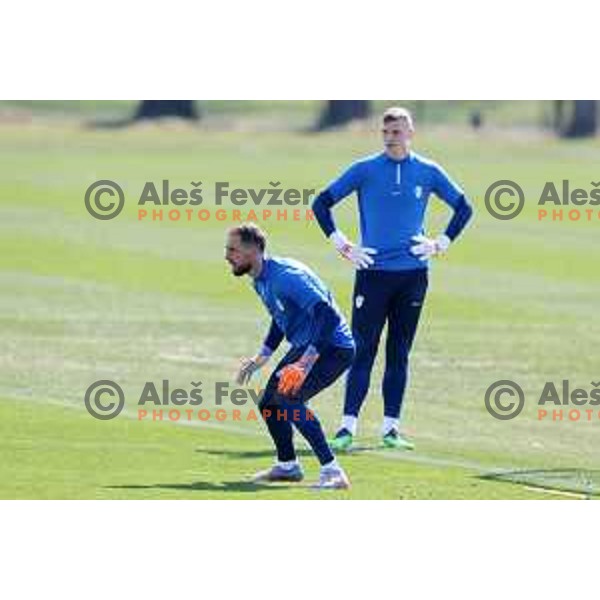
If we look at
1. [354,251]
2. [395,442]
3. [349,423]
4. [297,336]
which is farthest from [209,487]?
[354,251]

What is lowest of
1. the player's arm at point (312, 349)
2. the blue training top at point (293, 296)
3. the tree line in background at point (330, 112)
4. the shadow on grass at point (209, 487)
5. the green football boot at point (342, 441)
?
the shadow on grass at point (209, 487)

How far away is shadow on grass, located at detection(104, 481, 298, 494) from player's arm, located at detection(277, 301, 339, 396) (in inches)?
27.1

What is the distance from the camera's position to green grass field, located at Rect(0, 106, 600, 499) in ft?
55.8

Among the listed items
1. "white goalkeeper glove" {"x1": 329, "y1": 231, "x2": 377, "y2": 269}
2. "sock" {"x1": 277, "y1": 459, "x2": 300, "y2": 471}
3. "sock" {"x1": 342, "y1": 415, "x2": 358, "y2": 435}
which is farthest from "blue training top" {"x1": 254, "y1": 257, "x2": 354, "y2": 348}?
"sock" {"x1": 342, "y1": 415, "x2": 358, "y2": 435}

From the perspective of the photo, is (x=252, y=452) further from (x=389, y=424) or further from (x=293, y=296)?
(x=293, y=296)

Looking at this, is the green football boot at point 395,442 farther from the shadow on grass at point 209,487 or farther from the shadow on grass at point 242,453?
the shadow on grass at point 209,487

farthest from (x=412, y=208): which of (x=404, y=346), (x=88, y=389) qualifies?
(x=88, y=389)

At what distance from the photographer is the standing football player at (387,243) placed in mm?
18172

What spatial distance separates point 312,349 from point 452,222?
10.1ft

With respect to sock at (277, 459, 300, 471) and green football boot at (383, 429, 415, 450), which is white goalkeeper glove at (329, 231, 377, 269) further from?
sock at (277, 459, 300, 471)

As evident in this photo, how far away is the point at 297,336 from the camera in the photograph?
1587 centimetres

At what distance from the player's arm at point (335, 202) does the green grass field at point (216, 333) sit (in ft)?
4.63

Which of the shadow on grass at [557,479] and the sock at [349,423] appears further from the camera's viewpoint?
the sock at [349,423]

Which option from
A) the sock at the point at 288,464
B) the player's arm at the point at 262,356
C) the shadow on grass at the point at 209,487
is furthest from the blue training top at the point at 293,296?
the shadow on grass at the point at 209,487
